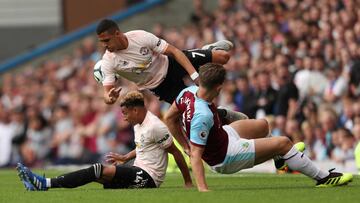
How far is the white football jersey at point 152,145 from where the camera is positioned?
13.3 meters

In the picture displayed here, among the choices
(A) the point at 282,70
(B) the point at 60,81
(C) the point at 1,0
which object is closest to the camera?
(A) the point at 282,70

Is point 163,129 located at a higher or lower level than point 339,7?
lower

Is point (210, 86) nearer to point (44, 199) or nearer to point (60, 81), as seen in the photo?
point (44, 199)

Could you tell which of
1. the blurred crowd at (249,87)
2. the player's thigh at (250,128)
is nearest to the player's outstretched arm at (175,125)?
the player's thigh at (250,128)

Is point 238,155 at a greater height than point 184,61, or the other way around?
point 184,61

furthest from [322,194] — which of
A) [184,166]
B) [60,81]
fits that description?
[60,81]

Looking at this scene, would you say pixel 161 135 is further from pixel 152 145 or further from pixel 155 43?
pixel 155 43

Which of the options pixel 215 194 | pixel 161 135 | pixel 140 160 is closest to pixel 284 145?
pixel 215 194

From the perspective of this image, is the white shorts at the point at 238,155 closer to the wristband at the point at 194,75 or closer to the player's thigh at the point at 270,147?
the player's thigh at the point at 270,147

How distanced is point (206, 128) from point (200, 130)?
8 centimetres

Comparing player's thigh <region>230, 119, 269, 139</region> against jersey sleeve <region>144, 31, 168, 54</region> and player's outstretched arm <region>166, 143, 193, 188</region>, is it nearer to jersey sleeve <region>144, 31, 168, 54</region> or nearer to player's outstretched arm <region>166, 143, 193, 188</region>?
player's outstretched arm <region>166, 143, 193, 188</region>

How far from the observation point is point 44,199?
40.1ft

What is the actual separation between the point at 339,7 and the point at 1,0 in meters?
15.5

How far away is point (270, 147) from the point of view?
12844mm
